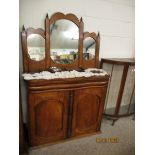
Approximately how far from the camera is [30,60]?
1.89 metres

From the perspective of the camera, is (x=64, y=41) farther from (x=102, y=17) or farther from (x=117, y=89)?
(x=117, y=89)

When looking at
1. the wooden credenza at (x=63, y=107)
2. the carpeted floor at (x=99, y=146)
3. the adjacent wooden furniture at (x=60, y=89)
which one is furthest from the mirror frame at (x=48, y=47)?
the carpeted floor at (x=99, y=146)

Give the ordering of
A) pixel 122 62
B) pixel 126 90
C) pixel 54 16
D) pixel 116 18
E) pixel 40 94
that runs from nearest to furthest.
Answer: pixel 40 94
pixel 54 16
pixel 122 62
pixel 116 18
pixel 126 90

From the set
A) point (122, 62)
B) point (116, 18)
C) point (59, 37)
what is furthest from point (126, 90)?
point (59, 37)

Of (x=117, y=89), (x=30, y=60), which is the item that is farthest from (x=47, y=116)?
(x=117, y=89)

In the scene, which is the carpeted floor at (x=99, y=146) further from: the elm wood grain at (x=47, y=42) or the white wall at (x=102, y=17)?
the elm wood grain at (x=47, y=42)

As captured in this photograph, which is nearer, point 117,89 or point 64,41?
point 64,41

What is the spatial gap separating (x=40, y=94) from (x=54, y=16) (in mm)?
1000

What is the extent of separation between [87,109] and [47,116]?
54 cm

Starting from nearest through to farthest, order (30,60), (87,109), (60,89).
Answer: (60,89), (30,60), (87,109)

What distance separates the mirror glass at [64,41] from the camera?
6.50ft
